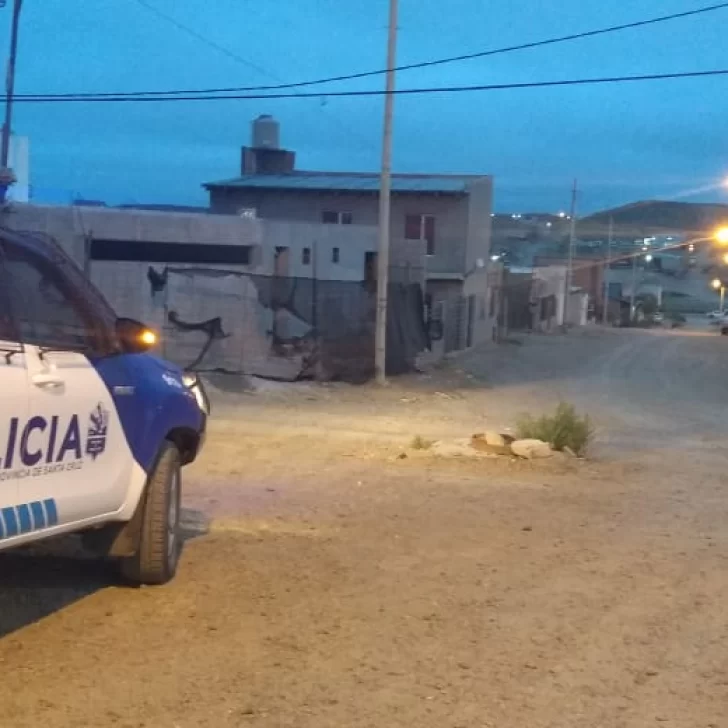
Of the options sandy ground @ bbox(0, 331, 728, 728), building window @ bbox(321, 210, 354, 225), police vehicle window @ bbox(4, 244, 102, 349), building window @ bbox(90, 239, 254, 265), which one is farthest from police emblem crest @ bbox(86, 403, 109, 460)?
building window @ bbox(321, 210, 354, 225)

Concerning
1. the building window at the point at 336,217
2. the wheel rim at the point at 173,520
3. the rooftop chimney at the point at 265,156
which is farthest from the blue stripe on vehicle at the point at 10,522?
the rooftop chimney at the point at 265,156

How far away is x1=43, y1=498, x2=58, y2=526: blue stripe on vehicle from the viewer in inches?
244

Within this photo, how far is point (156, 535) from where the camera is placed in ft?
24.1

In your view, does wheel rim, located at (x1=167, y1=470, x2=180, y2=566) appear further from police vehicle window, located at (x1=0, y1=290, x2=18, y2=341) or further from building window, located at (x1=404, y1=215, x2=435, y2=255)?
building window, located at (x1=404, y1=215, x2=435, y2=255)

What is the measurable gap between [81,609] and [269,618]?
103cm

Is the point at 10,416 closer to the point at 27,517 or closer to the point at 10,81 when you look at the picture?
the point at 27,517

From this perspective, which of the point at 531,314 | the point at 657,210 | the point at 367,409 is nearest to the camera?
the point at 367,409

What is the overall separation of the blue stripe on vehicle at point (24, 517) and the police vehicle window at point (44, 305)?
79cm

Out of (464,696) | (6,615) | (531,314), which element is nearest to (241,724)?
(464,696)

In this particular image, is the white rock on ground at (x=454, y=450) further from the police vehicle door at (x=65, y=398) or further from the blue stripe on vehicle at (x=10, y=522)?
the blue stripe on vehicle at (x=10, y=522)

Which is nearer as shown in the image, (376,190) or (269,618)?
(269,618)

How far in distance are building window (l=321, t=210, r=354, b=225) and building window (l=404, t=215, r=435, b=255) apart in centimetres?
254

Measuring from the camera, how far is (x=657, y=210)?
Result: 15200 cm

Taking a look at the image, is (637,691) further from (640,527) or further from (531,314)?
(531,314)
